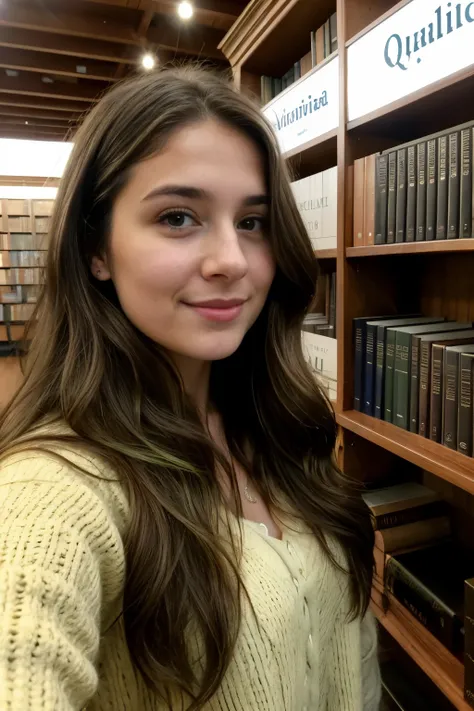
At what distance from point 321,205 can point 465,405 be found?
2.58ft

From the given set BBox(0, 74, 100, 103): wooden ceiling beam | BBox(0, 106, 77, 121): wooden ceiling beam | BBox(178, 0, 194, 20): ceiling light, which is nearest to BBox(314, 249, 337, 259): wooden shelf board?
BBox(178, 0, 194, 20): ceiling light

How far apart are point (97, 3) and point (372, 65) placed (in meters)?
1.67

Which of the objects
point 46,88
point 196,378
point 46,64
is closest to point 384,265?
point 196,378

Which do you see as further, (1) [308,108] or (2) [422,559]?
(1) [308,108]

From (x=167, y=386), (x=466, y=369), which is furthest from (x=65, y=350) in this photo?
(x=466, y=369)

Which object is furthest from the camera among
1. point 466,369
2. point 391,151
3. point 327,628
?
point 391,151

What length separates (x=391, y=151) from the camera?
4.10ft

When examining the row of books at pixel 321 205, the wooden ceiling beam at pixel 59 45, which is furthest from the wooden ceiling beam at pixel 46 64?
the row of books at pixel 321 205

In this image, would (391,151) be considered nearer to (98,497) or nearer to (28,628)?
(98,497)

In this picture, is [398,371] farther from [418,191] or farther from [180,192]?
[180,192]

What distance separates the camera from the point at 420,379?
1212 mm

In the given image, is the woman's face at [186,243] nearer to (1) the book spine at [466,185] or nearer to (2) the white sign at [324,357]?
(1) the book spine at [466,185]

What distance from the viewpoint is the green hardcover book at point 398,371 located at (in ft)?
4.13

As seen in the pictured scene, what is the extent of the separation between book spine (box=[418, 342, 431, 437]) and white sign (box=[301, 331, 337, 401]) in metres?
0.33
